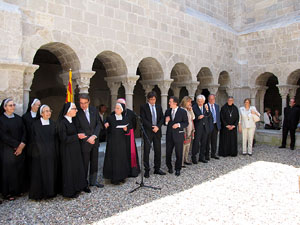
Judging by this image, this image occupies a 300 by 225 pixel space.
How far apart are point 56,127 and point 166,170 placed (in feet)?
7.87

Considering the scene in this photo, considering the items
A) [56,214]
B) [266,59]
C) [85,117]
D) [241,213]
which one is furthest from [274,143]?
[56,214]

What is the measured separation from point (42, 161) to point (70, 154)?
368mm

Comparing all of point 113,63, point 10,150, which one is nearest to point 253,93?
point 113,63

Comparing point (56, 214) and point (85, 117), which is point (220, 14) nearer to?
point (85, 117)

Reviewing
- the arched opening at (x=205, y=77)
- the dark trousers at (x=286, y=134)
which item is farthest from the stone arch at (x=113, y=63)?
the dark trousers at (x=286, y=134)

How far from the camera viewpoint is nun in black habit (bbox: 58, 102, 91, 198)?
3.71 meters

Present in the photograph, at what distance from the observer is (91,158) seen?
13.9ft

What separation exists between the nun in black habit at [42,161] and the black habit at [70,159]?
14 centimetres

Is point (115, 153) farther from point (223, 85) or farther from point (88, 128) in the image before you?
point (223, 85)

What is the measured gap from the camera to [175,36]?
23.1ft

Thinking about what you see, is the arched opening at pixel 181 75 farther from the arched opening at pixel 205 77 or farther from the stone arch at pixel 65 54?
the stone arch at pixel 65 54

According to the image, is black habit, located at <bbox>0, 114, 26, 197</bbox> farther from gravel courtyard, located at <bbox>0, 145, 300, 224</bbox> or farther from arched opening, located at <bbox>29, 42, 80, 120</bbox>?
arched opening, located at <bbox>29, 42, 80, 120</bbox>

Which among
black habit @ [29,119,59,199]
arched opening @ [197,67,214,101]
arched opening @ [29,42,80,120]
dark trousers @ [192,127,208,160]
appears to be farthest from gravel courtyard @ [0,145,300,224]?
arched opening @ [29,42,80,120]

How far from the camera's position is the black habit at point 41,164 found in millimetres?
3615
